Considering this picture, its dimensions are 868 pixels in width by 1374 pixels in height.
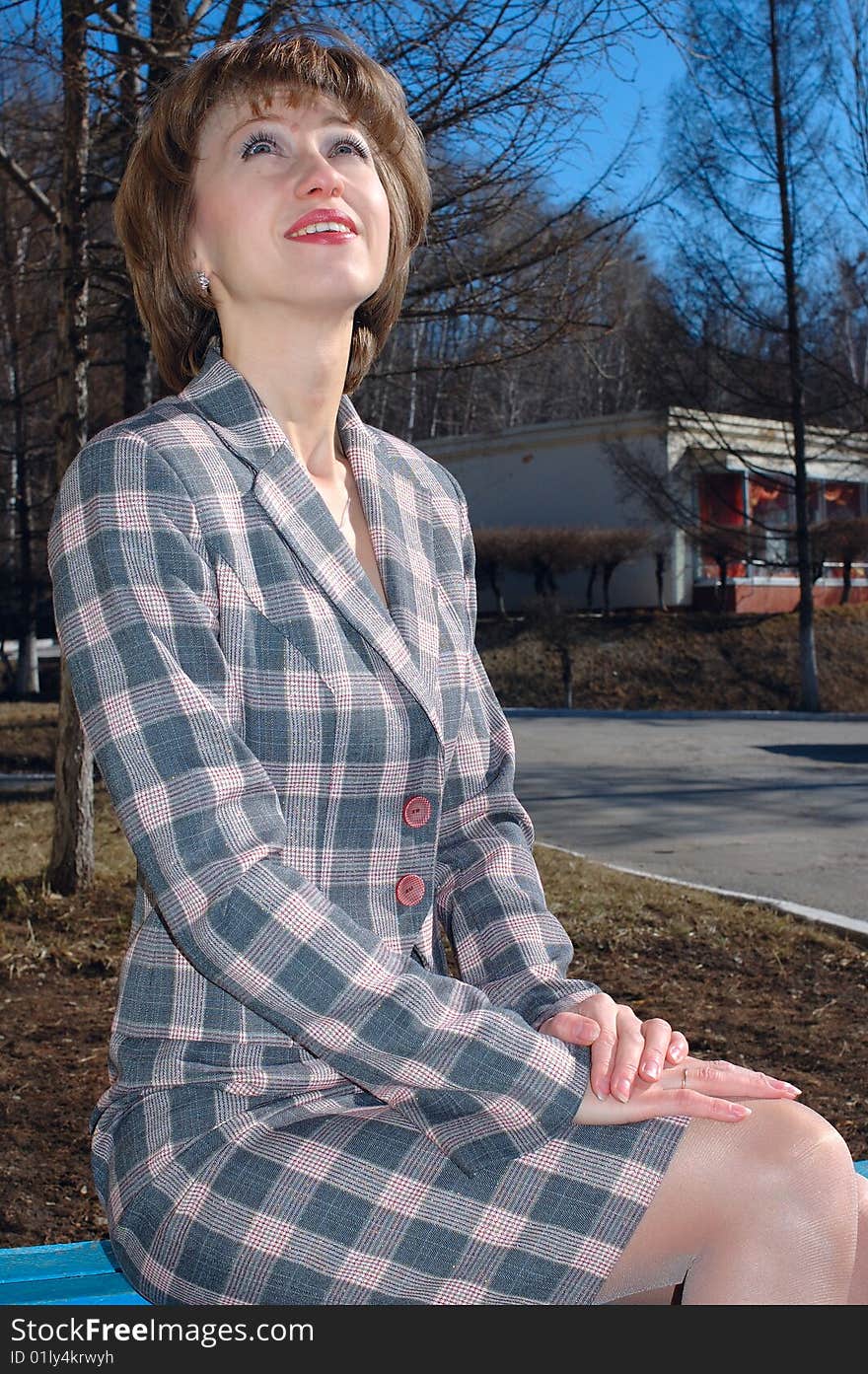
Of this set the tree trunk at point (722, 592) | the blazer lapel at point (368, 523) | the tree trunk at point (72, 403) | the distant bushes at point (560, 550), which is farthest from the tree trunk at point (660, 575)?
the blazer lapel at point (368, 523)

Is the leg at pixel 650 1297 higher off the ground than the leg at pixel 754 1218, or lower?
lower

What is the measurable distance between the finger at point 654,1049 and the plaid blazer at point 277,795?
76mm

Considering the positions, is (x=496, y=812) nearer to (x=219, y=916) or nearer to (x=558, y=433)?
(x=219, y=916)

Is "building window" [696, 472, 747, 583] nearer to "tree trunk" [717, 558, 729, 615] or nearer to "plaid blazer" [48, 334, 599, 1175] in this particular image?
"tree trunk" [717, 558, 729, 615]

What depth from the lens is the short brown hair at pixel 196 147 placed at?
7.00 ft

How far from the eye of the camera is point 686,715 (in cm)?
1856

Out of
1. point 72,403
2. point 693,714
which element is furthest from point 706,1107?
point 693,714

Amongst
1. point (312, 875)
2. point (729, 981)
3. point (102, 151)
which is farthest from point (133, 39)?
point (312, 875)

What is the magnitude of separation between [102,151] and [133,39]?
163 centimetres

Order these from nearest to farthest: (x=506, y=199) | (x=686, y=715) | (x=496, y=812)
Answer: (x=496, y=812)
(x=506, y=199)
(x=686, y=715)

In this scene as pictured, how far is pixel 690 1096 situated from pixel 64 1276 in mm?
1010

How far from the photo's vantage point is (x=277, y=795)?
1.77 metres

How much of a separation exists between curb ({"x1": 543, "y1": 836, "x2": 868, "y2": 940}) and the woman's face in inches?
180

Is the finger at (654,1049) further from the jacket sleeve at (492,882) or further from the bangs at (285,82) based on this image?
the bangs at (285,82)
